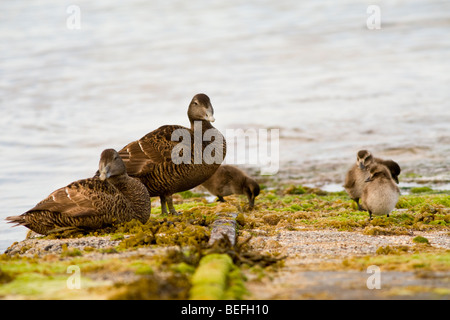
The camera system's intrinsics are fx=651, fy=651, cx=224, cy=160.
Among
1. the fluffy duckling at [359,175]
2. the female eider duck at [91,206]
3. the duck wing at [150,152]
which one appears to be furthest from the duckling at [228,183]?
the female eider duck at [91,206]

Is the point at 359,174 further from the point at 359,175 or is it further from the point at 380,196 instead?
the point at 380,196

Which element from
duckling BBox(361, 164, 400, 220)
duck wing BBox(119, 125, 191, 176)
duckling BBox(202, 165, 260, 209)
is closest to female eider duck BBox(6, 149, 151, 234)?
duck wing BBox(119, 125, 191, 176)

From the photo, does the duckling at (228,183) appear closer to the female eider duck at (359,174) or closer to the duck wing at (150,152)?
the female eider duck at (359,174)

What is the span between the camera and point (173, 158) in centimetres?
874

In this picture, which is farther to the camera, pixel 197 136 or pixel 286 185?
pixel 286 185

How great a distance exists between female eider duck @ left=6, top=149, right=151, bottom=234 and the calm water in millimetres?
1794

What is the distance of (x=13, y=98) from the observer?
798 inches

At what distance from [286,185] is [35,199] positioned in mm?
4625

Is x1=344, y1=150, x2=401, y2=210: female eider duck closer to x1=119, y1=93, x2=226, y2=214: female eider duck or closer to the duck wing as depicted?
x1=119, y1=93, x2=226, y2=214: female eider duck

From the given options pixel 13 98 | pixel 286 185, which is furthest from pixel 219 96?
pixel 286 185

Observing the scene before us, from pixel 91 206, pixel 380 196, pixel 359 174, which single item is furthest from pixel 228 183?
pixel 91 206

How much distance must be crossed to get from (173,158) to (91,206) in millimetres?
1724

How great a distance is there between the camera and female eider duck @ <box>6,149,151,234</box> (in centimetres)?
733
